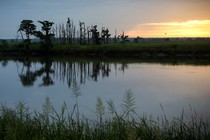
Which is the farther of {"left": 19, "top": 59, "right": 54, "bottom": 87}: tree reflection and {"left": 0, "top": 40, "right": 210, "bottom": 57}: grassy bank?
{"left": 0, "top": 40, "right": 210, "bottom": 57}: grassy bank

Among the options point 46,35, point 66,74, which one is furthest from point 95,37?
point 66,74

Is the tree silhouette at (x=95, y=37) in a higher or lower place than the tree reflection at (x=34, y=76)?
higher

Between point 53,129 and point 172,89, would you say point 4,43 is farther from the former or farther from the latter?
point 53,129

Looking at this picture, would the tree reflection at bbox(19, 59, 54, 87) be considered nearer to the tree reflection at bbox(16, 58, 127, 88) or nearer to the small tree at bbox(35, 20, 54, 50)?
the tree reflection at bbox(16, 58, 127, 88)

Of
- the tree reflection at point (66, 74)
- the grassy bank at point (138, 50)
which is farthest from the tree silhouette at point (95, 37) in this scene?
the tree reflection at point (66, 74)

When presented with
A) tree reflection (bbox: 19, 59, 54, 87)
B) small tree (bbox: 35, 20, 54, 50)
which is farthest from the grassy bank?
tree reflection (bbox: 19, 59, 54, 87)

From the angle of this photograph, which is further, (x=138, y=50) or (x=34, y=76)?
(x=138, y=50)

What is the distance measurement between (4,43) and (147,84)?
156 feet

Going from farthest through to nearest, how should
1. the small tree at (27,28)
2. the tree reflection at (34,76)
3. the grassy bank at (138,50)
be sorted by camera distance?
1. the small tree at (27,28)
2. the grassy bank at (138,50)
3. the tree reflection at (34,76)

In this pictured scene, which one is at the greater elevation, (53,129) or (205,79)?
(53,129)

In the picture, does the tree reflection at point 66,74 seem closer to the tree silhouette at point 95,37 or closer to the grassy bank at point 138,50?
the grassy bank at point 138,50

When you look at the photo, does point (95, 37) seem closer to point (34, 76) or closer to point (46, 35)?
point (46, 35)

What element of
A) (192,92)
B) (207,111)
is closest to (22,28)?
(192,92)

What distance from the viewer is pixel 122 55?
54438 millimetres
